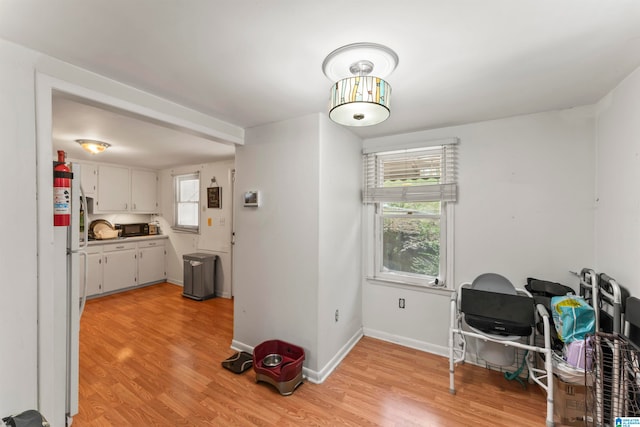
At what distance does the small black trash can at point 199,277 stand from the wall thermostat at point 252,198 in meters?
2.35

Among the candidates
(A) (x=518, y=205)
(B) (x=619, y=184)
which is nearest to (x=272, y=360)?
(A) (x=518, y=205)

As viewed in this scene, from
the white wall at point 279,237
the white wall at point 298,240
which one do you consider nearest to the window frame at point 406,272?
the white wall at point 298,240

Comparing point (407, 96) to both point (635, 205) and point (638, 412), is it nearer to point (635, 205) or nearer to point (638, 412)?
point (635, 205)

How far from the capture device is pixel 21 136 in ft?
4.62

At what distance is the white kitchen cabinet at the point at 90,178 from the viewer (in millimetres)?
4559

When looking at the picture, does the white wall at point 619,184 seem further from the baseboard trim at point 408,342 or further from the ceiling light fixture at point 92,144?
the ceiling light fixture at point 92,144

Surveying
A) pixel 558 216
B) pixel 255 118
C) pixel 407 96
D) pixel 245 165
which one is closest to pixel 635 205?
pixel 558 216

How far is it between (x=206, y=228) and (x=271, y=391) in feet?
11.3

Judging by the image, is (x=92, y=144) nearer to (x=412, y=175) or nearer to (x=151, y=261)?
(x=151, y=261)

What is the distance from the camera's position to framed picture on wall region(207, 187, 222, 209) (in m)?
4.74

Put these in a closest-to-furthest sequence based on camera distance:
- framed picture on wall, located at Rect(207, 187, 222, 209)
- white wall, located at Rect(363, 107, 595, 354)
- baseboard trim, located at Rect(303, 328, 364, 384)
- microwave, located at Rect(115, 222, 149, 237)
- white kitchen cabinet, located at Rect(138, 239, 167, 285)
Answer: white wall, located at Rect(363, 107, 595, 354)
baseboard trim, located at Rect(303, 328, 364, 384)
framed picture on wall, located at Rect(207, 187, 222, 209)
white kitchen cabinet, located at Rect(138, 239, 167, 285)
microwave, located at Rect(115, 222, 149, 237)

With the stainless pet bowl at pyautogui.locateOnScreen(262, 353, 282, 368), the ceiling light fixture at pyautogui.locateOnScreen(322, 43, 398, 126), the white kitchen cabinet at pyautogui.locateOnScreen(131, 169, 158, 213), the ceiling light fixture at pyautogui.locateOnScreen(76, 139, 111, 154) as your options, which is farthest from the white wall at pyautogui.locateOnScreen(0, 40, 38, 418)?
the white kitchen cabinet at pyautogui.locateOnScreen(131, 169, 158, 213)

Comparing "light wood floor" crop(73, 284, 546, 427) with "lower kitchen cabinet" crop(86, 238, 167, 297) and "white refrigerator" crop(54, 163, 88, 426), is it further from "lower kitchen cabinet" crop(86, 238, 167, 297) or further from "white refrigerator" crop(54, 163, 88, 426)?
"lower kitchen cabinet" crop(86, 238, 167, 297)

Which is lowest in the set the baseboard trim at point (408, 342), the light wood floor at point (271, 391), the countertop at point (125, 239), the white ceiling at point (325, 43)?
the light wood floor at point (271, 391)
